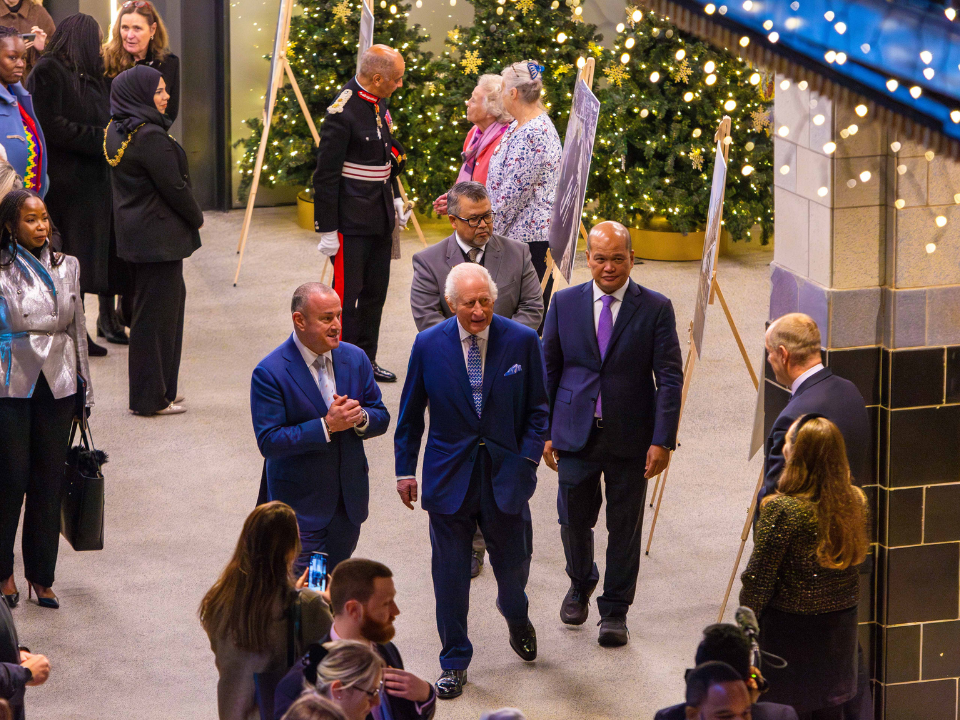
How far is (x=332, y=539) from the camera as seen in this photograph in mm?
4125

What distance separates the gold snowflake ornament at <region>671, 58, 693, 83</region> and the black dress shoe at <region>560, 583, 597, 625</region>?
5.75m

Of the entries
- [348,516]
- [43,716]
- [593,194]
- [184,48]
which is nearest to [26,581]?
[43,716]

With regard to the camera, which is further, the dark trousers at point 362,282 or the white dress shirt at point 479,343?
the dark trousers at point 362,282

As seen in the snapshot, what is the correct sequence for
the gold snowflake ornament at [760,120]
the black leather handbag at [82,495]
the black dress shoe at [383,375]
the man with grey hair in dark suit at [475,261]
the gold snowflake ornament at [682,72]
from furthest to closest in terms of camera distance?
the gold snowflake ornament at [682,72], the gold snowflake ornament at [760,120], the black dress shoe at [383,375], the man with grey hair in dark suit at [475,261], the black leather handbag at [82,495]

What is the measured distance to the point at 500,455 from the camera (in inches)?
165

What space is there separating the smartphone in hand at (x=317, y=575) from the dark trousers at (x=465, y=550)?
0.89 metres

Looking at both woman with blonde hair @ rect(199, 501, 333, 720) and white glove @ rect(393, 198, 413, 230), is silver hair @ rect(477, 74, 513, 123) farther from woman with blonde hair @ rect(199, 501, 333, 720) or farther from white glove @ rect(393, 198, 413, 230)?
woman with blonde hair @ rect(199, 501, 333, 720)

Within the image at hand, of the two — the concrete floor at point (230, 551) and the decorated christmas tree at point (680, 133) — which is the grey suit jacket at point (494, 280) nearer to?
the concrete floor at point (230, 551)

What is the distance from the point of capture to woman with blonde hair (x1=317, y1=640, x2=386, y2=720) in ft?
7.79

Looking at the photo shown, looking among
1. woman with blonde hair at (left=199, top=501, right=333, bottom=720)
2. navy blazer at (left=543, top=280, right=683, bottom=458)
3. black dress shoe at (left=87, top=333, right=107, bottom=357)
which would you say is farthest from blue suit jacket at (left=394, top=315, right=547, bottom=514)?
black dress shoe at (left=87, top=333, right=107, bottom=357)

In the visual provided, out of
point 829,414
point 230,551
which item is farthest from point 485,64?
point 829,414

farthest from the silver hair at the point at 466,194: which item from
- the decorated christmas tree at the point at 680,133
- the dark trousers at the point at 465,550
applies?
the decorated christmas tree at the point at 680,133

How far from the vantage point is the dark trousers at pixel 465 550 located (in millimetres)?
4219

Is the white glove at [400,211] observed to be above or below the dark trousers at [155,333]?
above
